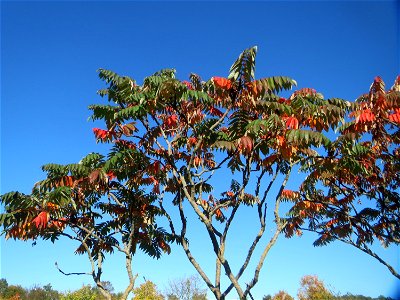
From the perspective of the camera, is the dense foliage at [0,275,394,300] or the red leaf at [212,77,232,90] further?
the dense foliage at [0,275,394,300]

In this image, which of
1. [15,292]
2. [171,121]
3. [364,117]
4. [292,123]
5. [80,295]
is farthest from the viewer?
[15,292]

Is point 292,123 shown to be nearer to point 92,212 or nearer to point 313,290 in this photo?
point 92,212

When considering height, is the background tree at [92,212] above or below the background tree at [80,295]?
below

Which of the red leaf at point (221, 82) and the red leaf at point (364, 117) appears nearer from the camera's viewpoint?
the red leaf at point (221, 82)

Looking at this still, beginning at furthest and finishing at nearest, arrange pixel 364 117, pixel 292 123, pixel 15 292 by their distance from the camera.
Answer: pixel 15 292 → pixel 364 117 → pixel 292 123

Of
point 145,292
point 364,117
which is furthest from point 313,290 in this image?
point 364,117

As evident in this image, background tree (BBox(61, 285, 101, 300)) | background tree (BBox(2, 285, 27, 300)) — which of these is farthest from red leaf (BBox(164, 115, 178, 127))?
background tree (BBox(2, 285, 27, 300))

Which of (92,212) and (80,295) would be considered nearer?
(92,212)

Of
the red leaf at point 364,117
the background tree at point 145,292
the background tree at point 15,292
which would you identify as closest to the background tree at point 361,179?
the red leaf at point 364,117

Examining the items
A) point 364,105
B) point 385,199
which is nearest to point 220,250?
point 364,105

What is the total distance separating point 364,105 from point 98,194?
698 cm

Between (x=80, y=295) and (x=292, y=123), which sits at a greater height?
(x=80, y=295)

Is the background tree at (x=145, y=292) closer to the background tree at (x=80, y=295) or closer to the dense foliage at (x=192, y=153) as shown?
the background tree at (x=80, y=295)

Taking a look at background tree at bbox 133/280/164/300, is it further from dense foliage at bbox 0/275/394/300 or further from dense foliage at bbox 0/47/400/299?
dense foliage at bbox 0/47/400/299
